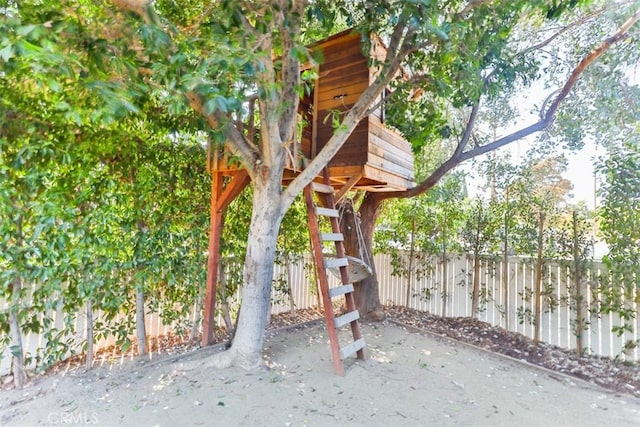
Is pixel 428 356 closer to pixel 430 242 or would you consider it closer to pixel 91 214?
pixel 430 242

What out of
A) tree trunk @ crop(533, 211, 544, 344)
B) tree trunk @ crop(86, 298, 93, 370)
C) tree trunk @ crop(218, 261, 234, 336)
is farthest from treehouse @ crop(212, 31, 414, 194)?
tree trunk @ crop(533, 211, 544, 344)

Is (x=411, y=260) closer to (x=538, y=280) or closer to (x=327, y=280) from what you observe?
(x=538, y=280)

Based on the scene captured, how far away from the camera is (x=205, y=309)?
339 centimetres

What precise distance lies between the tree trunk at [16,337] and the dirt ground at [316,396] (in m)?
0.12

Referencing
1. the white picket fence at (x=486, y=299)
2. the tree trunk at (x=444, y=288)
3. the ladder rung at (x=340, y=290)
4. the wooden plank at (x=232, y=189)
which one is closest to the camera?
the ladder rung at (x=340, y=290)

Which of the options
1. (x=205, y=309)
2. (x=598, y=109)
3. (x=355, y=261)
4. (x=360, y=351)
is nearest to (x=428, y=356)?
(x=360, y=351)

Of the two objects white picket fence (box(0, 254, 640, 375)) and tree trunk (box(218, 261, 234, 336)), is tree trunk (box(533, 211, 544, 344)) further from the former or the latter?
tree trunk (box(218, 261, 234, 336))

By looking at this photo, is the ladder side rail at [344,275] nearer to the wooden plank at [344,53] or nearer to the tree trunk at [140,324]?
the wooden plank at [344,53]

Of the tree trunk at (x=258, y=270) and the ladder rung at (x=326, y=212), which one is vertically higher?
the ladder rung at (x=326, y=212)

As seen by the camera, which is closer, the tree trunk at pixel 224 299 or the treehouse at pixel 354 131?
the treehouse at pixel 354 131

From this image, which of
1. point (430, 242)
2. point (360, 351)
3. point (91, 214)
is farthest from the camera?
point (430, 242)

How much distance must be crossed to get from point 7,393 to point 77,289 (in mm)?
941

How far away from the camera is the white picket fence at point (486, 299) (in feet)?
11.7

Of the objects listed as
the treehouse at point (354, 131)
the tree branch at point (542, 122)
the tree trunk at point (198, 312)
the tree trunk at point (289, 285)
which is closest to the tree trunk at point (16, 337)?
the tree trunk at point (198, 312)
